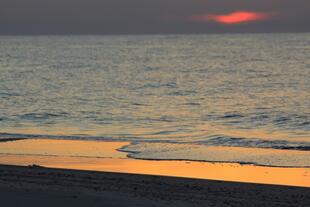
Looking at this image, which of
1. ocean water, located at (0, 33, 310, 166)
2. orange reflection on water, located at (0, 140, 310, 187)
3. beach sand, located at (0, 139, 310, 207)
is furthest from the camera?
ocean water, located at (0, 33, 310, 166)

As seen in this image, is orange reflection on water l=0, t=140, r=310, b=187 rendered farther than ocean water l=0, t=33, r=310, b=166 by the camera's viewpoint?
No

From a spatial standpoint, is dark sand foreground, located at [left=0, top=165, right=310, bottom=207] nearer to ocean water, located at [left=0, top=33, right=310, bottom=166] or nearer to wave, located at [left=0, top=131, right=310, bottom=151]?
ocean water, located at [left=0, top=33, right=310, bottom=166]

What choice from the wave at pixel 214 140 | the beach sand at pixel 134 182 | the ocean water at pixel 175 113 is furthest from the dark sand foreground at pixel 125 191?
the wave at pixel 214 140

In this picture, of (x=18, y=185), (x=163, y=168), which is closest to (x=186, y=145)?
(x=163, y=168)

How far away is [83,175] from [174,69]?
5980 cm

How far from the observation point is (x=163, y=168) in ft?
54.2

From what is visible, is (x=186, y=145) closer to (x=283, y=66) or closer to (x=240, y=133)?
(x=240, y=133)

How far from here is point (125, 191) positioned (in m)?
12.7

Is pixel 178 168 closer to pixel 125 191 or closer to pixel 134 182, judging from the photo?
pixel 134 182

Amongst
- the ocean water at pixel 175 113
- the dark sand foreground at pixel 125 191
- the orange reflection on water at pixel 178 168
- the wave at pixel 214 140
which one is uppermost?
the ocean water at pixel 175 113

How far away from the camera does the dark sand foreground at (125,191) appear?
11414 millimetres

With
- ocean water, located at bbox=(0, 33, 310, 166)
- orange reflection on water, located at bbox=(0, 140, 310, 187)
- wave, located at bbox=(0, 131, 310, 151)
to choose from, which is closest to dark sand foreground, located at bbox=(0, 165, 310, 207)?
orange reflection on water, located at bbox=(0, 140, 310, 187)

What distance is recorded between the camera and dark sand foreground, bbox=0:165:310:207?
37.4 feet

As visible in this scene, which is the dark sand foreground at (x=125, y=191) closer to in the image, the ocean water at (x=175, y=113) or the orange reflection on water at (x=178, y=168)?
the orange reflection on water at (x=178, y=168)
